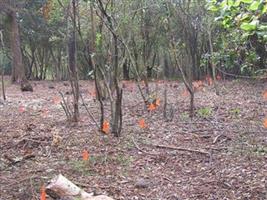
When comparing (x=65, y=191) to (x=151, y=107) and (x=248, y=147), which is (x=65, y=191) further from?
(x=151, y=107)

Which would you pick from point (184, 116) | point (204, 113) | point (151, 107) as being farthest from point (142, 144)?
point (151, 107)

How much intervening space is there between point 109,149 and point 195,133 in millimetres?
1501

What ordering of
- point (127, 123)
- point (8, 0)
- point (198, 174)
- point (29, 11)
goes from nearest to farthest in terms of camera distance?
point (198, 174) → point (127, 123) → point (8, 0) → point (29, 11)

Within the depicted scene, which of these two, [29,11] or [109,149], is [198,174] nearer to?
[109,149]

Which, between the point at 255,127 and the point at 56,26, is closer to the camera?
the point at 255,127

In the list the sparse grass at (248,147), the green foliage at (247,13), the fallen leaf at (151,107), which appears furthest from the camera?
the fallen leaf at (151,107)

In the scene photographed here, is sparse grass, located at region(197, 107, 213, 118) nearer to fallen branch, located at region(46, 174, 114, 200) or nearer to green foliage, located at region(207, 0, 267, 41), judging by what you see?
fallen branch, located at region(46, 174, 114, 200)

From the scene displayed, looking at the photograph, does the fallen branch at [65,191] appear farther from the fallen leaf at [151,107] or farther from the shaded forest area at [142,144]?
the fallen leaf at [151,107]

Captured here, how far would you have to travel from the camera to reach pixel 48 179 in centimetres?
444

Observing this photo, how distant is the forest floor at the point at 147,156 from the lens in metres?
4.21

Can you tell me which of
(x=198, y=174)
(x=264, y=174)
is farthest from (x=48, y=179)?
(x=264, y=174)

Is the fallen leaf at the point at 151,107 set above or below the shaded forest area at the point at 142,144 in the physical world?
above

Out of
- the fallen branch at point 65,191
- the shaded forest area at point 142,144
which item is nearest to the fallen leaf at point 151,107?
the shaded forest area at point 142,144

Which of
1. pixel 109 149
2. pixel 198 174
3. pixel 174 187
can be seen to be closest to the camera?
pixel 174 187
